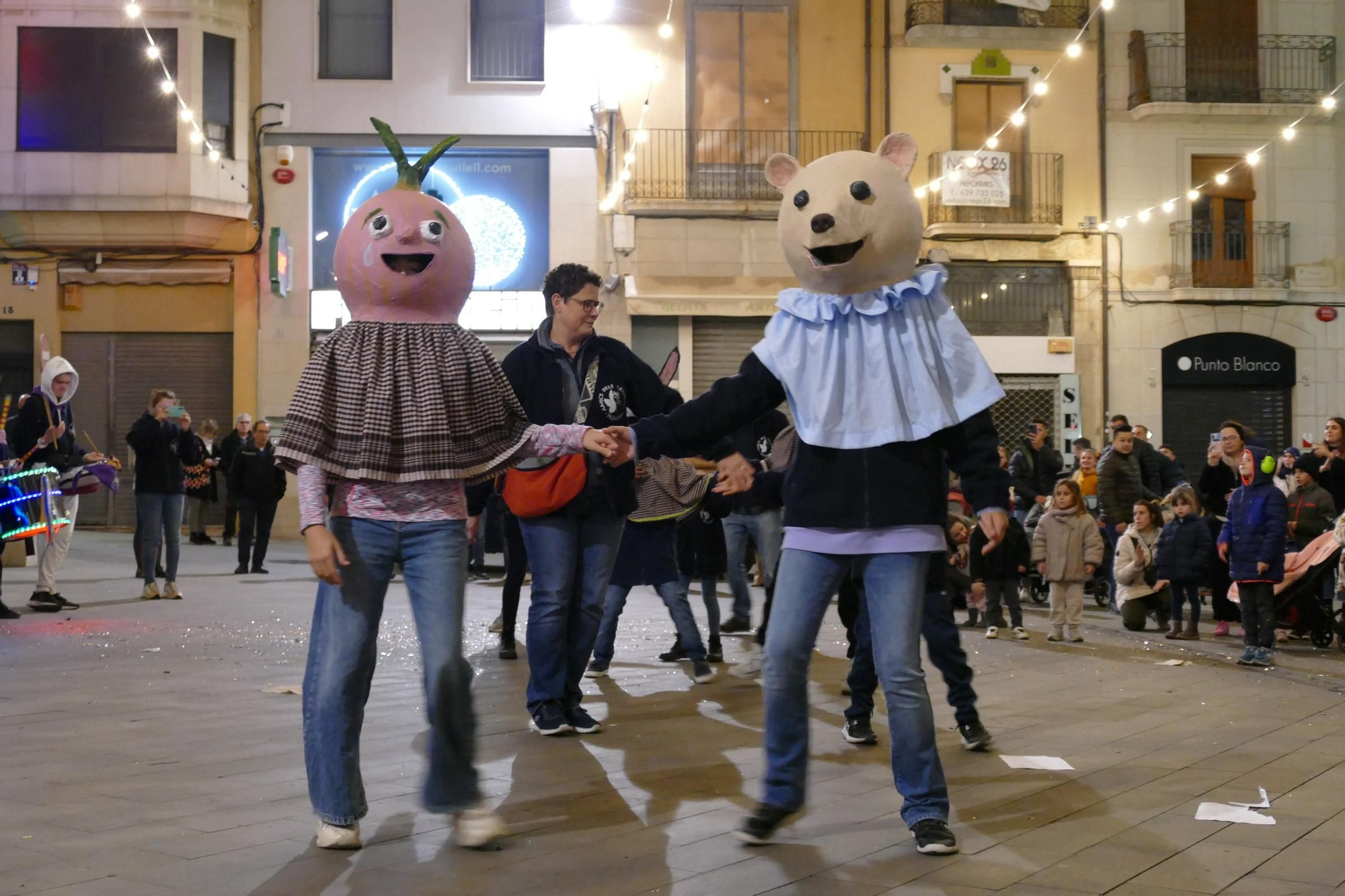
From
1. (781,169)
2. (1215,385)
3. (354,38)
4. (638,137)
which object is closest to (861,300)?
(781,169)

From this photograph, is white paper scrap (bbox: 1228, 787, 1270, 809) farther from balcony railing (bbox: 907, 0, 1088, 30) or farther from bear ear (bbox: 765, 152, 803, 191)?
balcony railing (bbox: 907, 0, 1088, 30)

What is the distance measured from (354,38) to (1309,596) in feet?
57.8

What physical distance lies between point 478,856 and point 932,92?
73.8ft

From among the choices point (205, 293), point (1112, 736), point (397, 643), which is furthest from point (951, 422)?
point (205, 293)

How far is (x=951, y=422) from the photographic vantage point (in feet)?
15.0

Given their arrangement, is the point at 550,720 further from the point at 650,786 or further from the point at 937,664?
the point at 937,664

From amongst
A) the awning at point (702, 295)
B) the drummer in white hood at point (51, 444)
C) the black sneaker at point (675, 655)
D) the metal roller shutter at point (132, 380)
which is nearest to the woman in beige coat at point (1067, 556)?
the black sneaker at point (675, 655)

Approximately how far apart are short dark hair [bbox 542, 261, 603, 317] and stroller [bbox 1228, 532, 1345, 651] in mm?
6752

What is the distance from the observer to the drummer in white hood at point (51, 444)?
12.1 metres

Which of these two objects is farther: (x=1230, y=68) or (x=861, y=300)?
(x=1230, y=68)

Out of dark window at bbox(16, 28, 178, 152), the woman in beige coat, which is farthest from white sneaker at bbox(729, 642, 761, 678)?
dark window at bbox(16, 28, 178, 152)

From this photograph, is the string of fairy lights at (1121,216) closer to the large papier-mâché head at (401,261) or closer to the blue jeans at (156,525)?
the blue jeans at (156,525)

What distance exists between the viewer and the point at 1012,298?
25.2 m

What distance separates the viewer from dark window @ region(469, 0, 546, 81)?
24344 millimetres
